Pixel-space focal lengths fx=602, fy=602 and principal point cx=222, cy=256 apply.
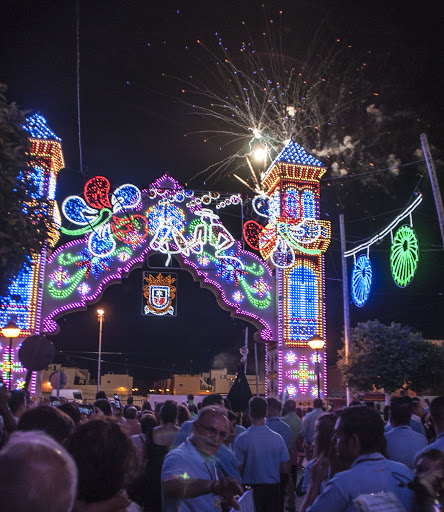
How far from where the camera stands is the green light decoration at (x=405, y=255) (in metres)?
16.7

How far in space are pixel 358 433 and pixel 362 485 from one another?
0.37 meters

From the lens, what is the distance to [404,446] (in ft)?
20.9

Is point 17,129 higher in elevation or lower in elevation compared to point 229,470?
higher

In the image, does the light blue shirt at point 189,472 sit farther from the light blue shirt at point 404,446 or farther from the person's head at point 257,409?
the person's head at point 257,409

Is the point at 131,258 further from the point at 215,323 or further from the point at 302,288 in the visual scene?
the point at 215,323

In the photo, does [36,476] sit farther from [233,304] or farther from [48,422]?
[233,304]

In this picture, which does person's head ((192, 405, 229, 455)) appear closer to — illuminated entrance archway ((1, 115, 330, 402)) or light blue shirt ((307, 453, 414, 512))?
light blue shirt ((307, 453, 414, 512))

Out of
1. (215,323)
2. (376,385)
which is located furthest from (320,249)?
(215,323)

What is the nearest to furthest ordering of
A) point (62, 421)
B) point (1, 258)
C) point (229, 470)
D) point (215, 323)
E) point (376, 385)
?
point (62, 421) → point (229, 470) → point (1, 258) → point (376, 385) → point (215, 323)

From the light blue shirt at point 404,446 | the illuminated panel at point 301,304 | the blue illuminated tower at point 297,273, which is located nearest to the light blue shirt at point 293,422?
the light blue shirt at point 404,446

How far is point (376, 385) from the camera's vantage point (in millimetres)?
25000

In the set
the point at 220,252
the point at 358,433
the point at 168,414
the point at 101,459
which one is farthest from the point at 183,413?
the point at 220,252

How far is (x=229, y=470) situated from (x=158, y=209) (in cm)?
2077

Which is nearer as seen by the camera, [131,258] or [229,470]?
[229,470]
